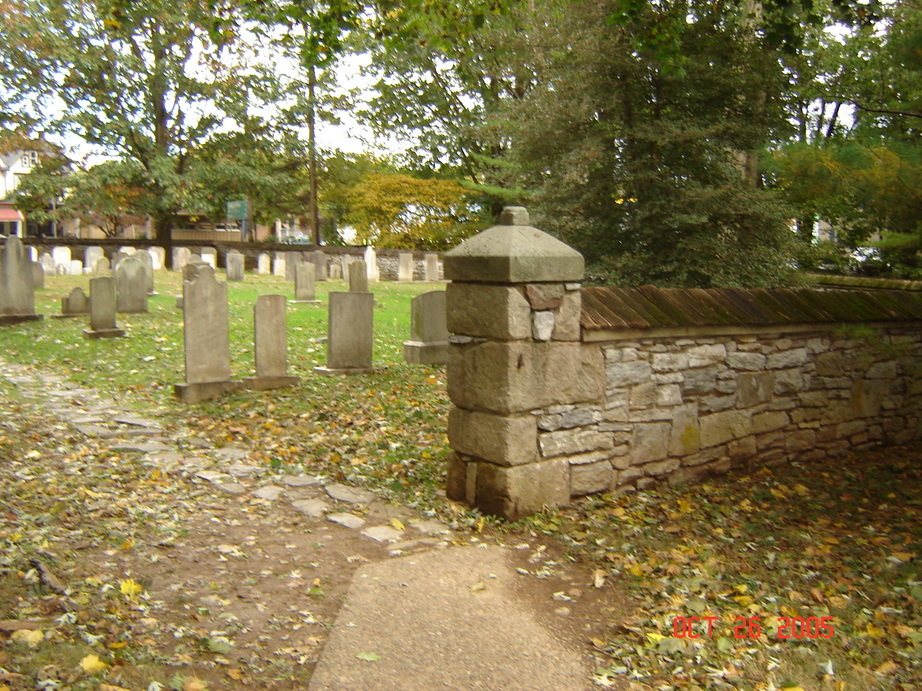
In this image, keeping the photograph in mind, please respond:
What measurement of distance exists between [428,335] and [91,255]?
72.4 feet

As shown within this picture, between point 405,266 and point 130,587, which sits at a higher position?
point 405,266

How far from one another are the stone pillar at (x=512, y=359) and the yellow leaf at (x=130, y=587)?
2352 mm

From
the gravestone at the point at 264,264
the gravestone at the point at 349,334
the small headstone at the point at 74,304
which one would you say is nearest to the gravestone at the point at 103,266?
the gravestone at the point at 264,264

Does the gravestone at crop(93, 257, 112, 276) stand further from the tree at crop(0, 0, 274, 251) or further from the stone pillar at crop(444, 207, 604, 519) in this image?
the stone pillar at crop(444, 207, 604, 519)

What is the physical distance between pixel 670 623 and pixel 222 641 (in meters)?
2.13

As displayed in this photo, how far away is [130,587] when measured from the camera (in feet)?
14.9

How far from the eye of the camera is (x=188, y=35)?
101 feet

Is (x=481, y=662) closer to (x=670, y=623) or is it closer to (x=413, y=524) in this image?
(x=670, y=623)

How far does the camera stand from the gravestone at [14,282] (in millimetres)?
14859

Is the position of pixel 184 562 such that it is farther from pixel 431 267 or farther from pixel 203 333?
pixel 431 267

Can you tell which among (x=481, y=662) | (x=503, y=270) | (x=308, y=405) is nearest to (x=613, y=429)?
(x=503, y=270)

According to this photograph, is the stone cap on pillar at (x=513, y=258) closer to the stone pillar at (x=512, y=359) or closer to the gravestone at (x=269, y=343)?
the stone pillar at (x=512, y=359)

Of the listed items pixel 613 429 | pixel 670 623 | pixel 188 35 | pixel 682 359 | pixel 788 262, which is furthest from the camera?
pixel 188 35

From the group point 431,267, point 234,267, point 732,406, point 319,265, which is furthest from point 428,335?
point 431,267
